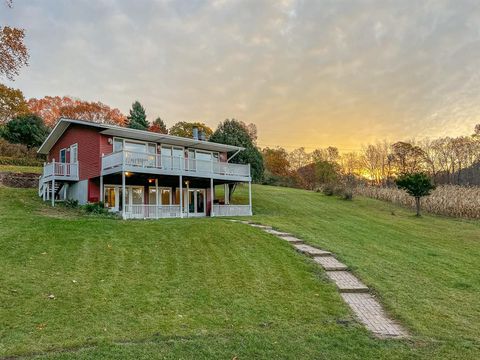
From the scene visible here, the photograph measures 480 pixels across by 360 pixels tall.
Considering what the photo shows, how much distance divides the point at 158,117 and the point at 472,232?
47181mm

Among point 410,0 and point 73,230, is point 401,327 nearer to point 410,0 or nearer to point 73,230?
point 73,230

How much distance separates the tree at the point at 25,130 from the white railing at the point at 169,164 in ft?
69.5

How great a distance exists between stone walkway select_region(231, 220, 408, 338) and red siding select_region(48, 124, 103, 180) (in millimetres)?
13599

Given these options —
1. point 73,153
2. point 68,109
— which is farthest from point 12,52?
point 68,109

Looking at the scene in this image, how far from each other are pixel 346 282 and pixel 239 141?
2651 centimetres

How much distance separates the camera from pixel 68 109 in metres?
49.4

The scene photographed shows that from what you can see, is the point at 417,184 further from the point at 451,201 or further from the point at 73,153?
the point at 73,153

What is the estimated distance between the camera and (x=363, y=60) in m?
20.8

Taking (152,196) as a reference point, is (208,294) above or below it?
below

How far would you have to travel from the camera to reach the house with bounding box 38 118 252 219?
19.6 metres

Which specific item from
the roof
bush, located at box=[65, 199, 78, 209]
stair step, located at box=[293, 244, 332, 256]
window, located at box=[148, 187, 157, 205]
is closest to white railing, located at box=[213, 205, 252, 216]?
window, located at box=[148, 187, 157, 205]

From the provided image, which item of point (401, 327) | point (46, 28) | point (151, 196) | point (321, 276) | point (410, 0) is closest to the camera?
point (401, 327)

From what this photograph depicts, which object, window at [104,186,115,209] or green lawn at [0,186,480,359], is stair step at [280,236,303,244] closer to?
green lawn at [0,186,480,359]

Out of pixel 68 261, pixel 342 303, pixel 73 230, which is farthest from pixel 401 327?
pixel 73 230
